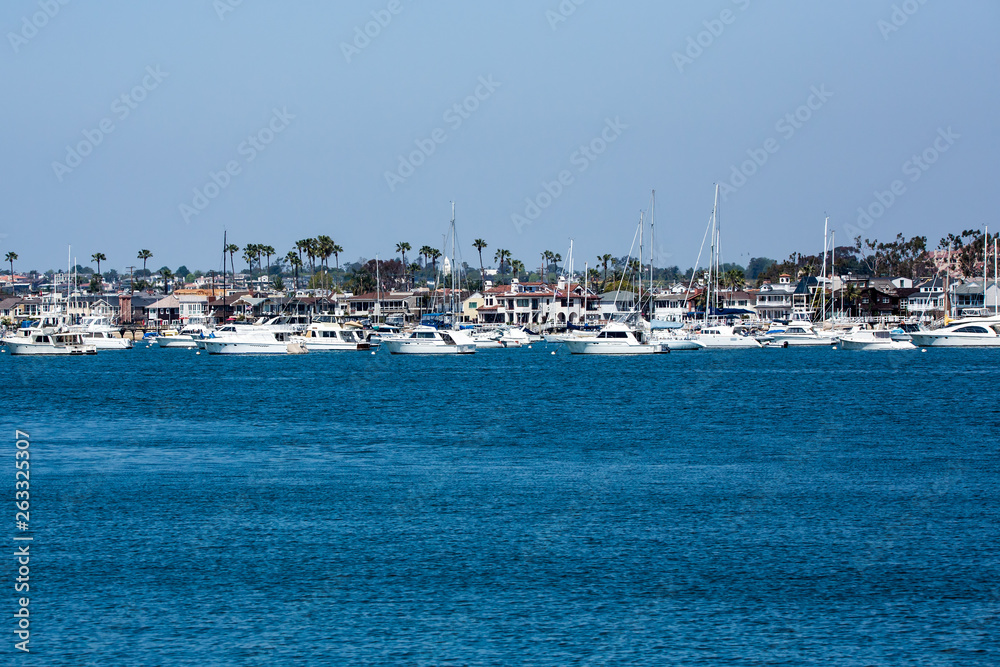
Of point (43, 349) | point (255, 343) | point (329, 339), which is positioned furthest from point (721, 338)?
point (43, 349)

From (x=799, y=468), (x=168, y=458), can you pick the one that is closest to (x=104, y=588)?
(x=168, y=458)

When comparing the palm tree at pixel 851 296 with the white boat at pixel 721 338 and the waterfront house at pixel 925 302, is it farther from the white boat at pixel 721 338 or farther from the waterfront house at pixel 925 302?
the white boat at pixel 721 338

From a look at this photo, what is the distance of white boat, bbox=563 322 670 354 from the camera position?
354ft

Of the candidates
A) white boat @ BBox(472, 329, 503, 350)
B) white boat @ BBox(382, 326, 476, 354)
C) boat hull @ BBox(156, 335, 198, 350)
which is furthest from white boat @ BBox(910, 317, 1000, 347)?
boat hull @ BBox(156, 335, 198, 350)

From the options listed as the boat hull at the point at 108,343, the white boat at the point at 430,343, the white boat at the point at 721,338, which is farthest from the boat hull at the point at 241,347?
the white boat at the point at 721,338

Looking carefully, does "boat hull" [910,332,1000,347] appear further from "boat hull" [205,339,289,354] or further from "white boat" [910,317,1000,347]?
"boat hull" [205,339,289,354]

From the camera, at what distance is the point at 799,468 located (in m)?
34.0

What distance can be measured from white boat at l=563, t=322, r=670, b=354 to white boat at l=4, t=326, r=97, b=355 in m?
51.4

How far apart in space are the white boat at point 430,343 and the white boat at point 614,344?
1168 cm

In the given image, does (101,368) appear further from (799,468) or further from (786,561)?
(786,561)

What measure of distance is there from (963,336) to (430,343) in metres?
58.8

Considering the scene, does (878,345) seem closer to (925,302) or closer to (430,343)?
(430,343)

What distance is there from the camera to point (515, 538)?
24.0 meters

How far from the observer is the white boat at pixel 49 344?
114 meters
